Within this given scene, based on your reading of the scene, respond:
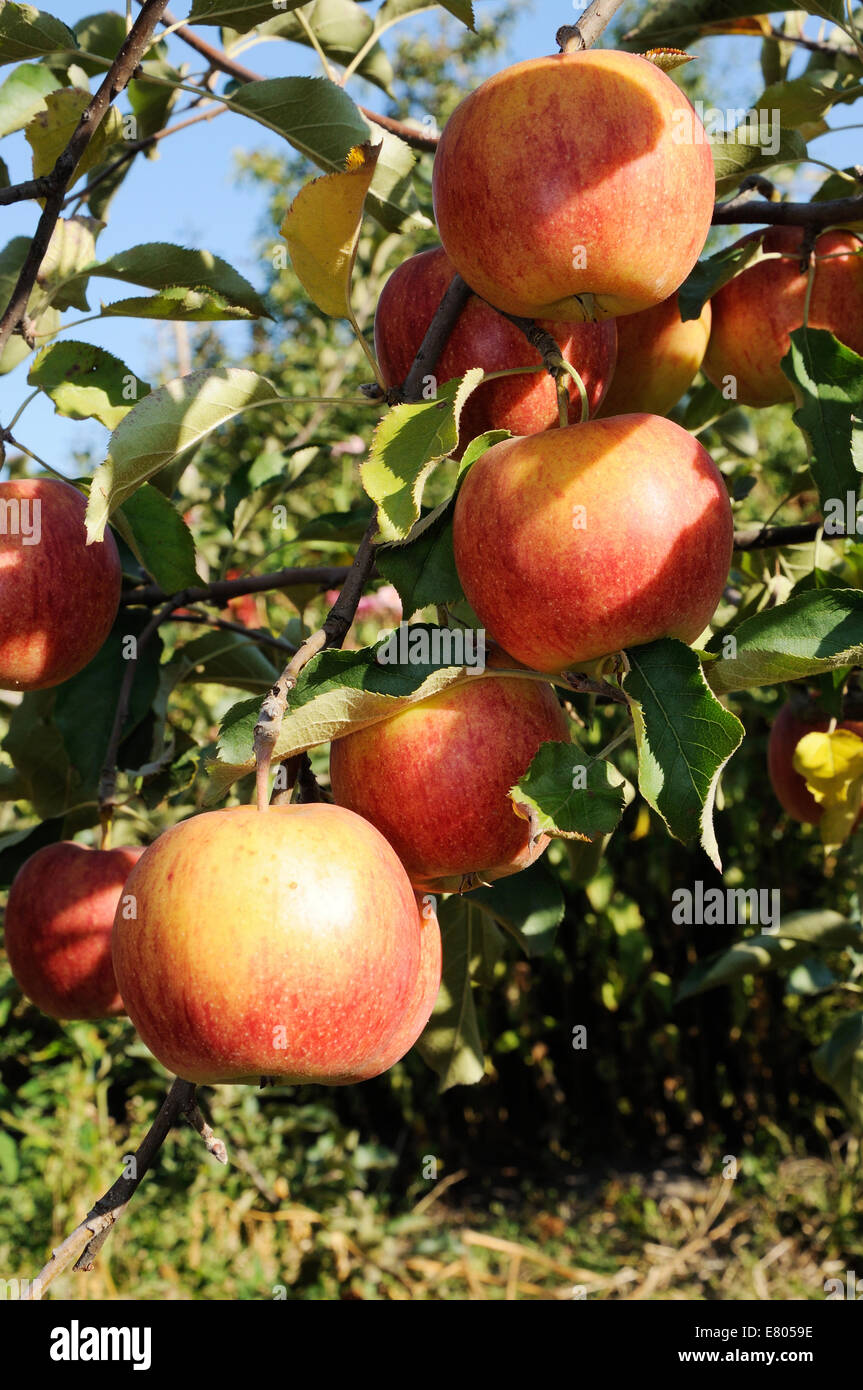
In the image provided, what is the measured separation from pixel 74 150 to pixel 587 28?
432mm

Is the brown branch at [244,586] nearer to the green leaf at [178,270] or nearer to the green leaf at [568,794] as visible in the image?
the green leaf at [178,270]

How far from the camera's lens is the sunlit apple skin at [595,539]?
67 cm

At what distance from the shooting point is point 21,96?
113cm

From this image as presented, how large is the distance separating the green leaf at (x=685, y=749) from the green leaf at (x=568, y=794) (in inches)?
1.3

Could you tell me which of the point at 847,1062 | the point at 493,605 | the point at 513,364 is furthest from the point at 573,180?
the point at 847,1062

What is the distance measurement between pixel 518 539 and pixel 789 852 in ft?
11.1

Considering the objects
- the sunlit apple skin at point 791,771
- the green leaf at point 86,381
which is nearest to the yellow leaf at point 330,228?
the green leaf at point 86,381

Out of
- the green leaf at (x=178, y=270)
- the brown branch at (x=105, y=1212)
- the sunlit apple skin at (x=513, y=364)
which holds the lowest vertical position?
the brown branch at (x=105, y=1212)

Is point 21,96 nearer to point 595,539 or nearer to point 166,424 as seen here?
point 166,424

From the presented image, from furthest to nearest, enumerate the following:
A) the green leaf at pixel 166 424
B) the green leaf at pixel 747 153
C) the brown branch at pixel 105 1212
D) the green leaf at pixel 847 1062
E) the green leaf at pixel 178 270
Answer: the green leaf at pixel 847 1062, the green leaf at pixel 178 270, the green leaf at pixel 747 153, the green leaf at pixel 166 424, the brown branch at pixel 105 1212

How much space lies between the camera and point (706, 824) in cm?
62
